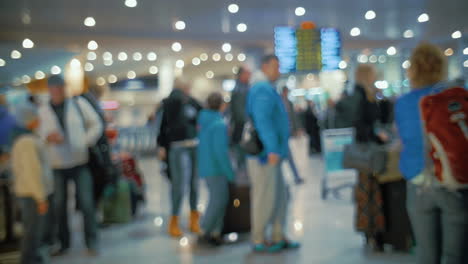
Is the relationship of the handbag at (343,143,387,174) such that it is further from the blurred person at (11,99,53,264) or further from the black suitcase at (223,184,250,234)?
the blurred person at (11,99,53,264)

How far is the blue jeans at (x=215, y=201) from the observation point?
13.4 ft

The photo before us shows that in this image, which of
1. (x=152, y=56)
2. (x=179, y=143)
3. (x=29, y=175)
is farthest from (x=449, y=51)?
(x=152, y=56)

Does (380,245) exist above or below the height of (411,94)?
below

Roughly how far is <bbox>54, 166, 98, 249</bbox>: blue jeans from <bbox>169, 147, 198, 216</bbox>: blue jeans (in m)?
0.81

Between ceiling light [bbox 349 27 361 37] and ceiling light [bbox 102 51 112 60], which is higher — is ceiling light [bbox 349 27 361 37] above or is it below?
below

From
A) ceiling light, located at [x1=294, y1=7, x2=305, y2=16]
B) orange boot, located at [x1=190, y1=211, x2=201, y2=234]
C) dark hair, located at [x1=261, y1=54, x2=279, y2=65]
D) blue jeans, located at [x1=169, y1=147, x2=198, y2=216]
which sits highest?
ceiling light, located at [x1=294, y1=7, x2=305, y2=16]

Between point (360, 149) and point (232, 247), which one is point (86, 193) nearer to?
point (232, 247)

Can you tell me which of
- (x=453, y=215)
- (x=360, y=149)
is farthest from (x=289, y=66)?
(x=453, y=215)

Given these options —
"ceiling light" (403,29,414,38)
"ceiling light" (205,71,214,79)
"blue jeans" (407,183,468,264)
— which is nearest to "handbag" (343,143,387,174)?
"blue jeans" (407,183,468,264)

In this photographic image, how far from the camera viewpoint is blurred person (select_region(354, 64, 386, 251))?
373cm

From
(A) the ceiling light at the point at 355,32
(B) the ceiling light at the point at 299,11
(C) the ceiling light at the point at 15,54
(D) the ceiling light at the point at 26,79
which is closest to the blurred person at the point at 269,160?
(D) the ceiling light at the point at 26,79

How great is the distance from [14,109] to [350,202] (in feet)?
13.1

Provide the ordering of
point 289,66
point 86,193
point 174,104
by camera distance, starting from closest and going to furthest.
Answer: point 86,193 < point 174,104 < point 289,66

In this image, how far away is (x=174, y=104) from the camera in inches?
178
